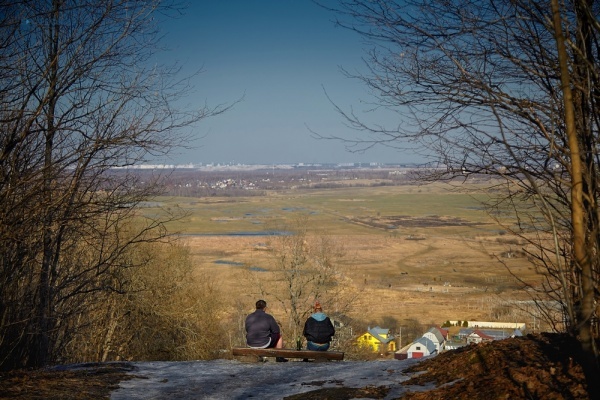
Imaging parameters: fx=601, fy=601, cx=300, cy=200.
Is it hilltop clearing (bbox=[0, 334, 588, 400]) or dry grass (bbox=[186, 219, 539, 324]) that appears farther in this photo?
dry grass (bbox=[186, 219, 539, 324])

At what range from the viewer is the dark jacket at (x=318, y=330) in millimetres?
10461

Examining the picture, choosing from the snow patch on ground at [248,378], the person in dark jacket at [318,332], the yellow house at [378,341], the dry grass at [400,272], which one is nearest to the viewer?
the snow patch on ground at [248,378]

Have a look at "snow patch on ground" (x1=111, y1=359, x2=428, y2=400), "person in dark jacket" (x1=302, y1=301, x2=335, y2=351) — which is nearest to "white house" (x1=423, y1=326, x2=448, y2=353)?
"person in dark jacket" (x1=302, y1=301, x2=335, y2=351)

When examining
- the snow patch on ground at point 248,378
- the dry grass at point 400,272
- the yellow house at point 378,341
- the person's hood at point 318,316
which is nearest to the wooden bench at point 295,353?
the snow patch on ground at point 248,378

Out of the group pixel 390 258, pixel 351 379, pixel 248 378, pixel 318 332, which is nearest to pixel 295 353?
pixel 318 332

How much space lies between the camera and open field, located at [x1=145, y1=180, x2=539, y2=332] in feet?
120

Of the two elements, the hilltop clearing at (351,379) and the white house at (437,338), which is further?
the white house at (437,338)

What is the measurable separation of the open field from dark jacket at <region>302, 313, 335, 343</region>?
380cm

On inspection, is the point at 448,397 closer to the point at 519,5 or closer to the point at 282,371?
the point at 282,371

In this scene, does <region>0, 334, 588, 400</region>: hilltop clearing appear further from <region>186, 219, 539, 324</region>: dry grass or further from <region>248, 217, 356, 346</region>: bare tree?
<region>186, 219, 539, 324</region>: dry grass

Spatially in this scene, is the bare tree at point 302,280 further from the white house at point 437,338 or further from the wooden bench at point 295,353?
the wooden bench at point 295,353

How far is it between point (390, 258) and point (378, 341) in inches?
1428

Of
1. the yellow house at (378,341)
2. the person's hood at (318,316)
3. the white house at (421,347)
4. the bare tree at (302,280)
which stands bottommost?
the yellow house at (378,341)

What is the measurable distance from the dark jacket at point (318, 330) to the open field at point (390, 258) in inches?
150
